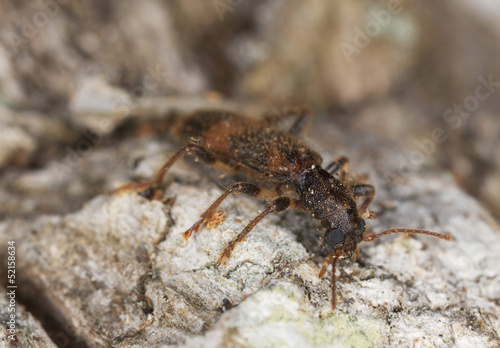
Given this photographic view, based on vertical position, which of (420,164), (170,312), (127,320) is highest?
(420,164)

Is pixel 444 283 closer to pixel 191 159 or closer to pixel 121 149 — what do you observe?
pixel 191 159

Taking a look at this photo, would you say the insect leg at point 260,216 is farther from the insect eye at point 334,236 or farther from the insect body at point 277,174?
the insect eye at point 334,236

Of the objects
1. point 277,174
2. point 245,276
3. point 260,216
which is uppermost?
point 277,174

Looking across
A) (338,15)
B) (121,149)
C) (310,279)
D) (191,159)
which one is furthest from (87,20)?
(310,279)

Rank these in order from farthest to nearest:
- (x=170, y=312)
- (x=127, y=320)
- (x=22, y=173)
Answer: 1. (x=22, y=173)
2. (x=127, y=320)
3. (x=170, y=312)

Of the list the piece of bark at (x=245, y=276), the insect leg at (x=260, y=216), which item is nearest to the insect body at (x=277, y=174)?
the insect leg at (x=260, y=216)

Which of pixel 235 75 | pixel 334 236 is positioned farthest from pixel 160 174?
pixel 235 75

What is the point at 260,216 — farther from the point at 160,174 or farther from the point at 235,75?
the point at 235,75
